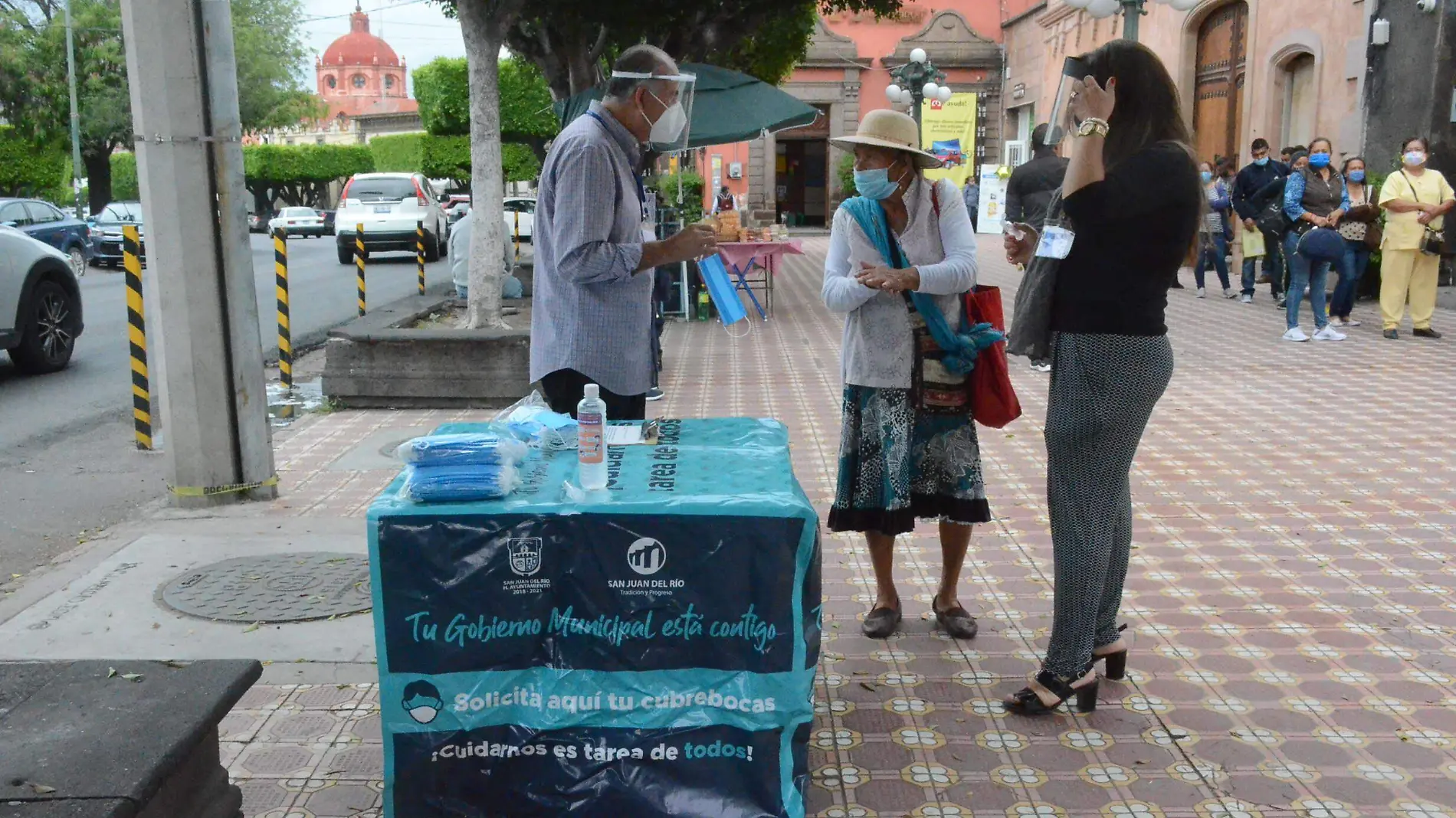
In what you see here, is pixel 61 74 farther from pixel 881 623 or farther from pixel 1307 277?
pixel 881 623

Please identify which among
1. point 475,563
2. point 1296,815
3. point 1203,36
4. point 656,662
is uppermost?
point 1203,36

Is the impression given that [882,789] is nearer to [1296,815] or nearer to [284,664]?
[1296,815]

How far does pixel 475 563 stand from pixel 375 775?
0.84m

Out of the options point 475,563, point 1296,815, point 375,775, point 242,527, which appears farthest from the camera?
point 242,527

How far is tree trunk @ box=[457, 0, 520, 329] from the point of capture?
10.2m

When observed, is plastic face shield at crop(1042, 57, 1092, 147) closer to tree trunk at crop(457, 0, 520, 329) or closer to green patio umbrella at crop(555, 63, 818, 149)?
tree trunk at crop(457, 0, 520, 329)

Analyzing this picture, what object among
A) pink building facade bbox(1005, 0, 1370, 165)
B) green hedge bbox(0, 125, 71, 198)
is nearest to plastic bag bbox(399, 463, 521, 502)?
pink building facade bbox(1005, 0, 1370, 165)

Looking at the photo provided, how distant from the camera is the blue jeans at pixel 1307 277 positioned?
11.5m

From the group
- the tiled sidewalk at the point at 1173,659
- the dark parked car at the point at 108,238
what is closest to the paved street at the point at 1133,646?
the tiled sidewalk at the point at 1173,659

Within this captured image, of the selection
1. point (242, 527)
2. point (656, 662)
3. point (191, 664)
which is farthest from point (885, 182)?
point (242, 527)

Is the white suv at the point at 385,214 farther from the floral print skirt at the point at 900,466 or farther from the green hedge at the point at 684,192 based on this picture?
the floral print skirt at the point at 900,466

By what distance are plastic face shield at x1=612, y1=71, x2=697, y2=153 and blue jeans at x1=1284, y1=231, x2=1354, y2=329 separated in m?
9.12

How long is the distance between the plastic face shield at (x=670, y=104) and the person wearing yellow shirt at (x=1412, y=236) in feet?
31.8

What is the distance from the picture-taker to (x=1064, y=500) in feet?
11.9
